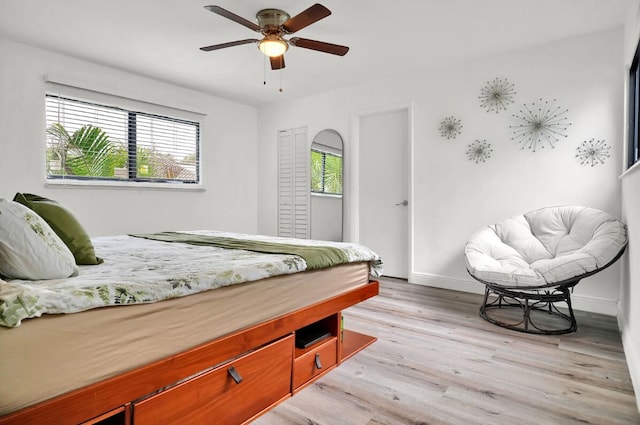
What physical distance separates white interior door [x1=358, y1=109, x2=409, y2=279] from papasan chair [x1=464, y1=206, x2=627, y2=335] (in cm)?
117

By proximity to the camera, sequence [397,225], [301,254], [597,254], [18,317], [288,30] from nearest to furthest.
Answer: [18,317]
[301,254]
[597,254]
[288,30]
[397,225]

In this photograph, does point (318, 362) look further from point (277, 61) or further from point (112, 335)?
point (277, 61)

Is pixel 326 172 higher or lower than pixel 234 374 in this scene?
higher

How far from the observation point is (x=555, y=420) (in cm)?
158

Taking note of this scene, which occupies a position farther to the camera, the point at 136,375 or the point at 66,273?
the point at 66,273

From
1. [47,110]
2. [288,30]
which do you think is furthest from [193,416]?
[47,110]

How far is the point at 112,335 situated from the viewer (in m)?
1.12

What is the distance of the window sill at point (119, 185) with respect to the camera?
3.60 metres

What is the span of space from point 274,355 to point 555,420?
1241 millimetres

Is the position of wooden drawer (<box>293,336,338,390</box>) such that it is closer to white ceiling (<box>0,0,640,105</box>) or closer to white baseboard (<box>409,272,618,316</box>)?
white baseboard (<box>409,272,618,316</box>)

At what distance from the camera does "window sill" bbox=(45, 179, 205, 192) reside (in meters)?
3.60

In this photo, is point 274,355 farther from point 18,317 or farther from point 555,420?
point 555,420

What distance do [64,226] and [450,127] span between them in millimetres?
3525

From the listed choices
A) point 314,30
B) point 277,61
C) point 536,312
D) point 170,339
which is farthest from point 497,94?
point 170,339
